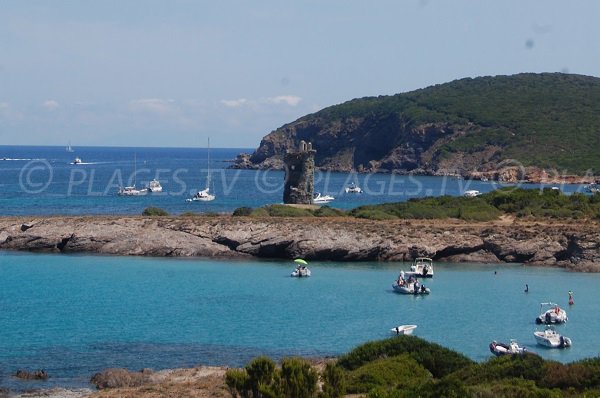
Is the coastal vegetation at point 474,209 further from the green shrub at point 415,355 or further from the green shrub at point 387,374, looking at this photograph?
the green shrub at point 387,374

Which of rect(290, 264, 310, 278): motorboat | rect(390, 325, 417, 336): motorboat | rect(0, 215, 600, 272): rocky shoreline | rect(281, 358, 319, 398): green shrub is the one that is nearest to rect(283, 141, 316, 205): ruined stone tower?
rect(0, 215, 600, 272): rocky shoreline

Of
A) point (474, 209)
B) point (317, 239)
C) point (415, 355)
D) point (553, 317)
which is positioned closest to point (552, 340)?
point (553, 317)

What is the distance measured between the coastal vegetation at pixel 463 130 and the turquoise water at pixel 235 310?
8366cm

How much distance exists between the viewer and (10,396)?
808 inches

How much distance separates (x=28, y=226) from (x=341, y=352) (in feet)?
88.0

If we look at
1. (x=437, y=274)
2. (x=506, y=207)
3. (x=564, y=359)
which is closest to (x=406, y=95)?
(x=506, y=207)

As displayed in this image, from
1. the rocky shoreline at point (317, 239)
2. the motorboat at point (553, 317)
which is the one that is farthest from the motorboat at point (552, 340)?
the rocky shoreline at point (317, 239)

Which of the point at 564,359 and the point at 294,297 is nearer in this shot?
the point at 564,359

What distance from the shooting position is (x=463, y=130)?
143m

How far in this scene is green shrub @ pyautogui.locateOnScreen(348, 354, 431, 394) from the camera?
19297 mm

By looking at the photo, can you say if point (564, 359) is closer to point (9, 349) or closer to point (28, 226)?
point (9, 349)

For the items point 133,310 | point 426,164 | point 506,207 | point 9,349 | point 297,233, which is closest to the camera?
point 9,349

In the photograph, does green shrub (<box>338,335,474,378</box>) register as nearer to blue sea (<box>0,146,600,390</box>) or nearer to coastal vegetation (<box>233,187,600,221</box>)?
blue sea (<box>0,146,600,390</box>)

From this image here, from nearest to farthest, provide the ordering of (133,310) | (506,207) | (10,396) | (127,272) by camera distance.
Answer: (10,396) < (133,310) < (127,272) < (506,207)
